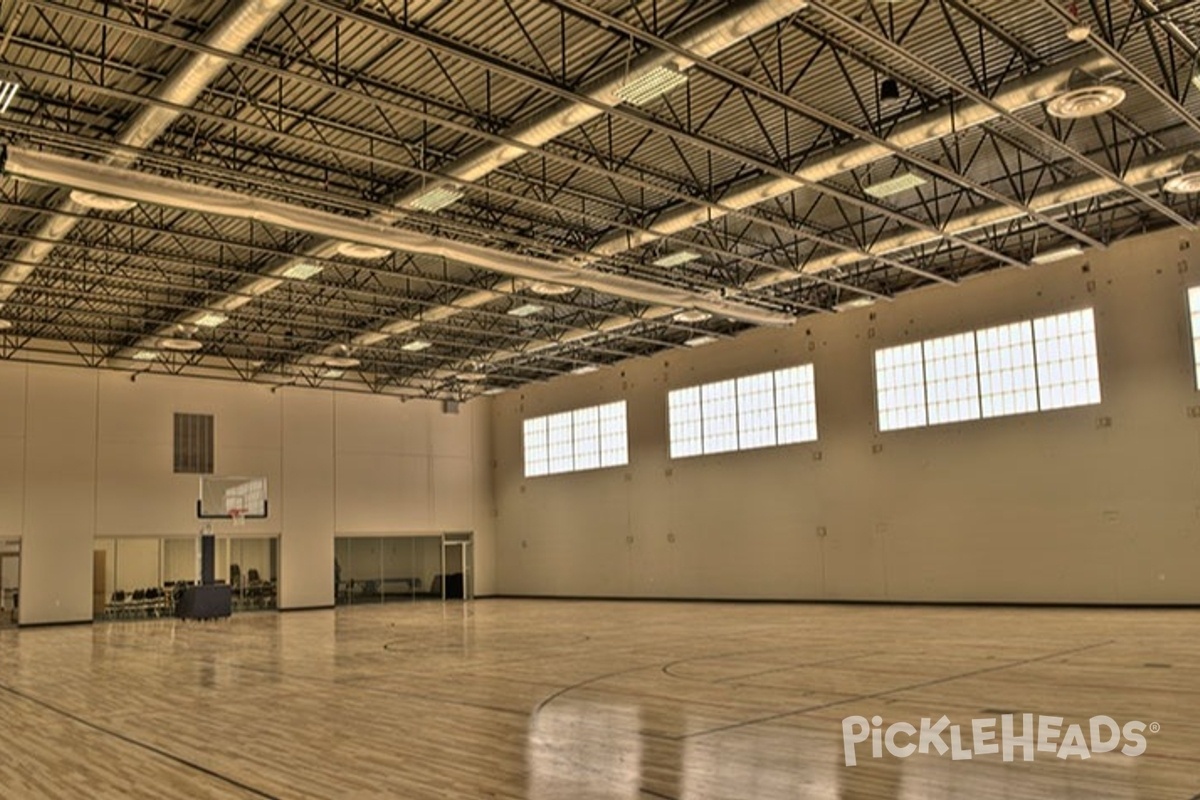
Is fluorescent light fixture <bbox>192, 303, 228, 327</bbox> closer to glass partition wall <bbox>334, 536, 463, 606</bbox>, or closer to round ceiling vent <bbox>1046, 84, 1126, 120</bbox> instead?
glass partition wall <bbox>334, 536, 463, 606</bbox>

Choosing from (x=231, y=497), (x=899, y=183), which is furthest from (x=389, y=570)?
(x=899, y=183)

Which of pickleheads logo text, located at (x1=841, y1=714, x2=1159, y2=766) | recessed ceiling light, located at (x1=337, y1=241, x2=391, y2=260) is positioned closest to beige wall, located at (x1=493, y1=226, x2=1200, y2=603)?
recessed ceiling light, located at (x1=337, y1=241, x2=391, y2=260)

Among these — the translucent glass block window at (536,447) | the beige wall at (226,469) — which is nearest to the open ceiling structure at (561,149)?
the beige wall at (226,469)

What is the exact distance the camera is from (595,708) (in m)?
11.3

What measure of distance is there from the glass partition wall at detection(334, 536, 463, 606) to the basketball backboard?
12.9ft

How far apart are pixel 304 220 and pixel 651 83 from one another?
752cm

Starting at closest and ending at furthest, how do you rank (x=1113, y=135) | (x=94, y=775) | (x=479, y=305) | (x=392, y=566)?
(x=94, y=775)
(x=1113, y=135)
(x=479, y=305)
(x=392, y=566)

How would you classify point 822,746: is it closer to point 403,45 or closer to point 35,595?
point 403,45

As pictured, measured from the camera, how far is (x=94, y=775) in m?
8.45

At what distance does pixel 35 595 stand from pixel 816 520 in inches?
980

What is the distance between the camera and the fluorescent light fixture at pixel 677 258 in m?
24.6

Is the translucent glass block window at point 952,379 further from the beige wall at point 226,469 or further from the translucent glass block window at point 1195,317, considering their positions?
the beige wall at point 226,469

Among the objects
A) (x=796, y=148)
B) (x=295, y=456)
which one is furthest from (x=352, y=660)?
(x=295, y=456)

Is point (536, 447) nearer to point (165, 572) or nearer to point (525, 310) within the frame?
point (525, 310)
